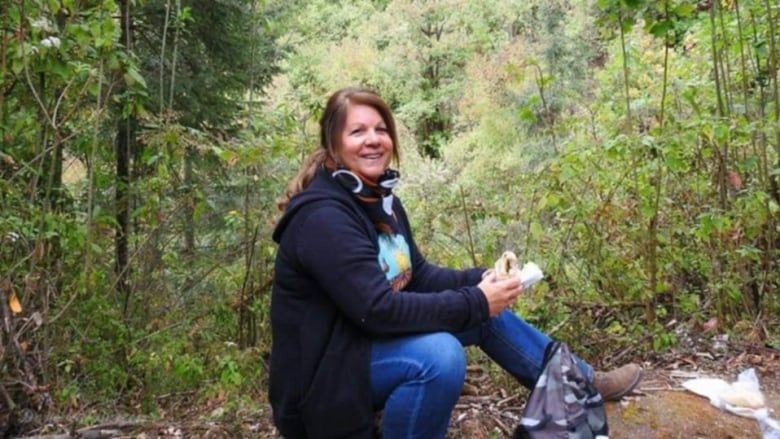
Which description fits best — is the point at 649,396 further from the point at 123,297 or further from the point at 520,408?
the point at 123,297

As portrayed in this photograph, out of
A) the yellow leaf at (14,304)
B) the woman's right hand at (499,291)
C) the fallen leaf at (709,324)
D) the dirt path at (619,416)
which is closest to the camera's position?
the woman's right hand at (499,291)

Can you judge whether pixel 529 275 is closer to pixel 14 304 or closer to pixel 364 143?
pixel 364 143

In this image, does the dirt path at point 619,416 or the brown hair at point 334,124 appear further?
the dirt path at point 619,416

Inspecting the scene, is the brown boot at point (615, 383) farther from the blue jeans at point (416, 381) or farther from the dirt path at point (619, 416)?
the blue jeans at point (416, 381)

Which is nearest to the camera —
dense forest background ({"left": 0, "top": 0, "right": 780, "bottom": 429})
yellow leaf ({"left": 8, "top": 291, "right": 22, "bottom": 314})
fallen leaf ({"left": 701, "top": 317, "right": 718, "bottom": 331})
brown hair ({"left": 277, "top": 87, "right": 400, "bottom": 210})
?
brown hair ({"left": 277, "top": 87, "right": 400, "bottom": 210})

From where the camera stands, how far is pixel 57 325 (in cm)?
370

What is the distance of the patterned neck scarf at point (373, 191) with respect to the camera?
6.91ft

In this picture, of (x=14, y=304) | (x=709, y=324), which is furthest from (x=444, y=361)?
(x=709, y=324)

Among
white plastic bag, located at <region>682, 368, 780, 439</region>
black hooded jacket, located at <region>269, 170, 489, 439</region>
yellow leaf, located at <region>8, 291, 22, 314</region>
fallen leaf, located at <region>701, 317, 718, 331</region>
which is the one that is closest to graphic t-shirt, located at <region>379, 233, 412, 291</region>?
black hooded jacket, located at <region>269, 170, 489, 439</region>

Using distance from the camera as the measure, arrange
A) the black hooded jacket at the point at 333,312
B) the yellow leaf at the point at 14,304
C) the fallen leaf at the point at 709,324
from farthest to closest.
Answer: the fallen leaf at the point at 709,324 → the yellow leaf at the point at 14,304 → the black hooded jacket at the point at 333,312

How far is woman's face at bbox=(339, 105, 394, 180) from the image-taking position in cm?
224

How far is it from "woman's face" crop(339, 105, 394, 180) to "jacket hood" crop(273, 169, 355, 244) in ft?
0.47

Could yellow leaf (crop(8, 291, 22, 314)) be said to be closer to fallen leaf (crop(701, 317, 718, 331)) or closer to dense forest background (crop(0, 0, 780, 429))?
dense forest background (crop(0, 0, 780, 429))

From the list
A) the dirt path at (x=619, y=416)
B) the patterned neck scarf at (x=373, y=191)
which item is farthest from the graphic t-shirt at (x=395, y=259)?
the dirt path at (x=619, y=416)
